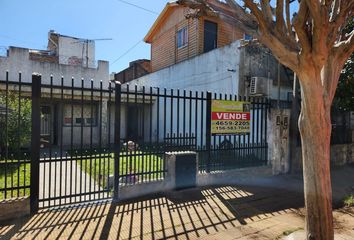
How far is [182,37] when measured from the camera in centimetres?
1652

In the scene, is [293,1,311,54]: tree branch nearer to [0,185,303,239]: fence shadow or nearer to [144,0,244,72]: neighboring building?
[0,185,303,239]: fence shadow

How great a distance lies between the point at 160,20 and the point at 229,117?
12365mm

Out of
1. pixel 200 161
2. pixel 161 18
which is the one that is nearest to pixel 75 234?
pixel 200 161

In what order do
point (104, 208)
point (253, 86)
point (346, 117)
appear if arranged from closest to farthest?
point (104, 208) → point (253, 86) → point (346, 117)

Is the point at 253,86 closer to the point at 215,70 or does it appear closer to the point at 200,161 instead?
the point at 215,70

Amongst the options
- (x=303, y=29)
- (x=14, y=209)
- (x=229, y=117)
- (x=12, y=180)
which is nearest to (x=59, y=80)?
(x=229, y=117)

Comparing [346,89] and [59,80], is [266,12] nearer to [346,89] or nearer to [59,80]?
[346,89]

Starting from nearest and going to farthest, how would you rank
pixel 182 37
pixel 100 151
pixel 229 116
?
pixel 100 151 → pixel 229 116 → pixel 182 37

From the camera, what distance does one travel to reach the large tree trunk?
3637 millimetres

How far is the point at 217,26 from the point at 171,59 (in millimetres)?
3490

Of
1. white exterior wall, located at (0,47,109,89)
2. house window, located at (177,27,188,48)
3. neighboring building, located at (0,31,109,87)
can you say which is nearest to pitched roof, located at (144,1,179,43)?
house window, located at (177,27,188,48)

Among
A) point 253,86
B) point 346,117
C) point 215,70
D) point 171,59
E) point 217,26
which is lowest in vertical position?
point 346,117

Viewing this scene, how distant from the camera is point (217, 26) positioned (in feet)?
51.2

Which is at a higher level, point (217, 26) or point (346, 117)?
point (217, 26)
